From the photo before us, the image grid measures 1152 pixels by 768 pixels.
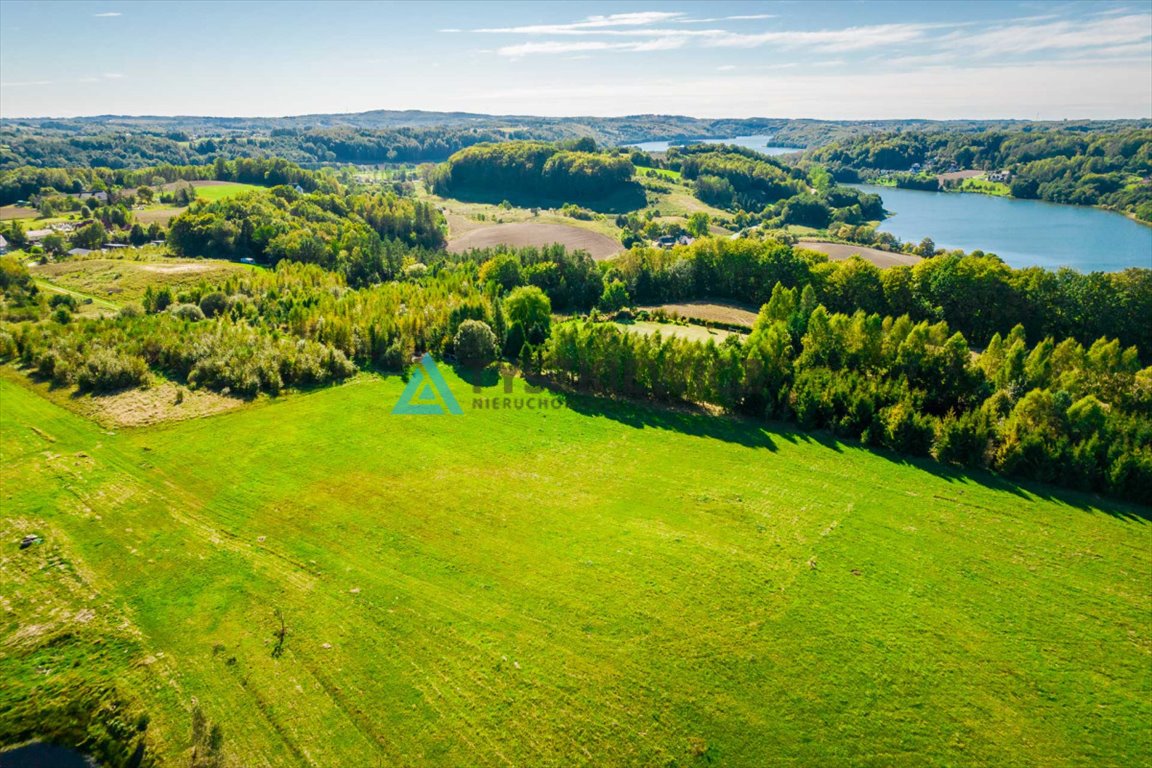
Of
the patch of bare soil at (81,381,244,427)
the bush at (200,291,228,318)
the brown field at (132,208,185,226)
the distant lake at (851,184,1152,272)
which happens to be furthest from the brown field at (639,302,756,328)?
the brown field at (132,208,185,226)

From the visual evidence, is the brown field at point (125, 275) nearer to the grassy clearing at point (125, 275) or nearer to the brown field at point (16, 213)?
the grassy clearing at point (125, 275)

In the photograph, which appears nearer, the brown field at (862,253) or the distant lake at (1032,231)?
the brown field at (862,253)

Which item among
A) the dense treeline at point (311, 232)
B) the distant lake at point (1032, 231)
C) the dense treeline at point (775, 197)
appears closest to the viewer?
the dense treeline at point (311, 232)

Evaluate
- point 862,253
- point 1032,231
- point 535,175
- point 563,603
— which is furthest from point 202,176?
point 1032,231

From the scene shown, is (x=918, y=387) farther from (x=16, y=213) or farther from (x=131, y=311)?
(x=16, y=213)

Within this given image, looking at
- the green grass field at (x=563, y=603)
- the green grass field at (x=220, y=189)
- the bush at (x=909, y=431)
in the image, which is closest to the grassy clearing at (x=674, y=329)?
the bush at (x=909, y=431)

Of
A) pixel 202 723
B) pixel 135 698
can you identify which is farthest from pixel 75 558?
pixel 202 723
